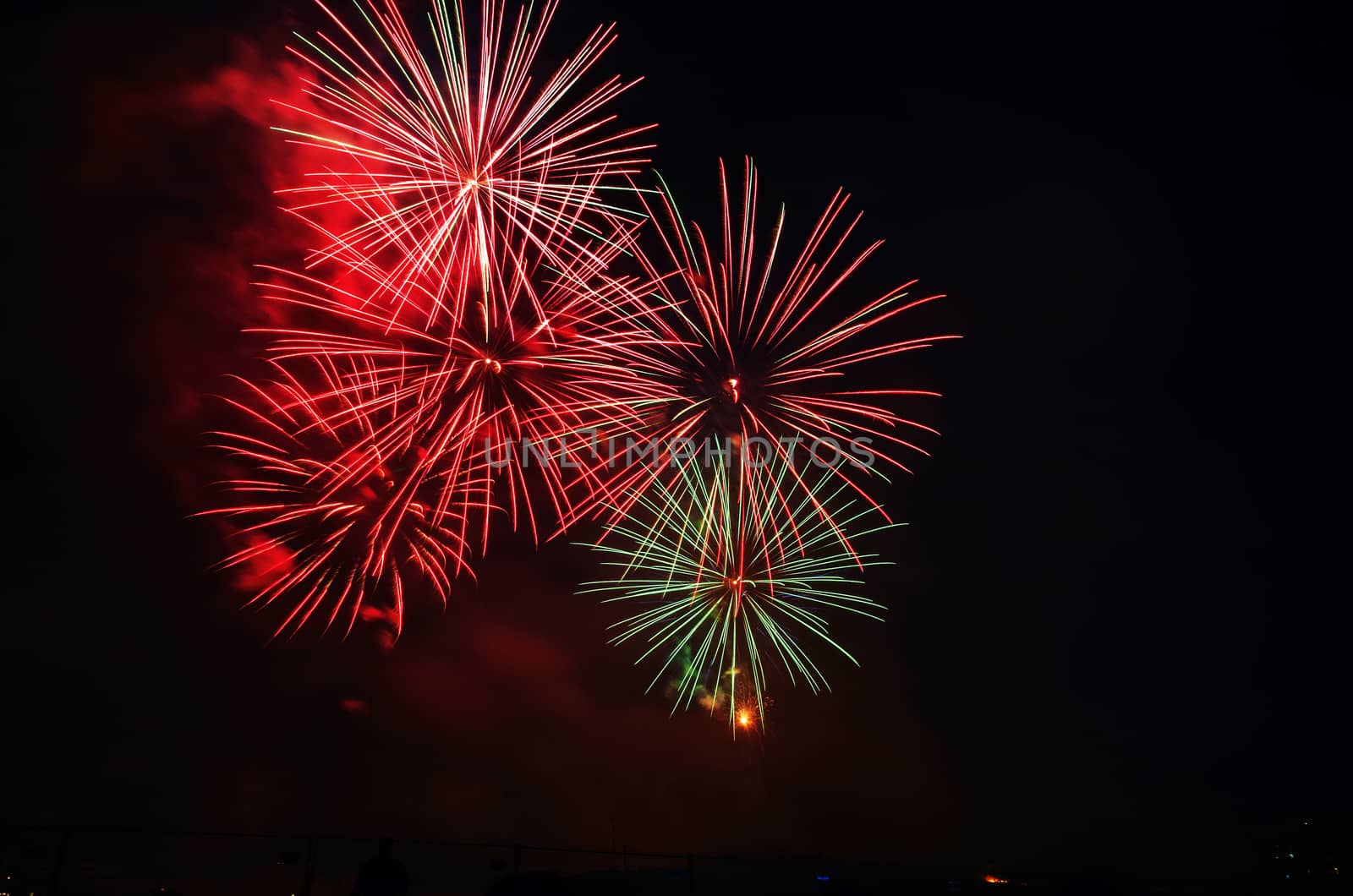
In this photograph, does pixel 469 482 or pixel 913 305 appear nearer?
pixel 913 305

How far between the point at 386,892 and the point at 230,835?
15.1ft

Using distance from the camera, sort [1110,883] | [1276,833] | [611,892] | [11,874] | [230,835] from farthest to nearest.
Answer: [1276,833] < [611,892] < [11,874] < [230,835] < [1110,883]

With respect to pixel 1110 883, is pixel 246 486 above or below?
above

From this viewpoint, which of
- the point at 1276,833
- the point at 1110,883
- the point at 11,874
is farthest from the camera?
the point at 1276,833

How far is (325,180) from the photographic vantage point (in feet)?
44.8

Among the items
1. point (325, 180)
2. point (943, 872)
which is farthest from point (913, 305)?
point (943, 872)

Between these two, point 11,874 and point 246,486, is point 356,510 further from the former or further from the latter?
point 11,874

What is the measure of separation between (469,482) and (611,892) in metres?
9.66

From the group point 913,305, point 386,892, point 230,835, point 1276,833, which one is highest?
point 913,305

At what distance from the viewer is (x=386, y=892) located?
31.7 feet

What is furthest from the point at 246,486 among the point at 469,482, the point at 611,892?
the point at 611,892

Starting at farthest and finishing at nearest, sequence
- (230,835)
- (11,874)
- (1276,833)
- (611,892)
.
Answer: (1276,833) < (611,892) < (11,874) < (230,835)

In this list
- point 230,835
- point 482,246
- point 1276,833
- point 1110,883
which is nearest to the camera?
point 1110,883

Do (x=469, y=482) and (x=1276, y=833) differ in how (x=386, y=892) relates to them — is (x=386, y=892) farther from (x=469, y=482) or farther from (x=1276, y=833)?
(x=1276, y=833)
